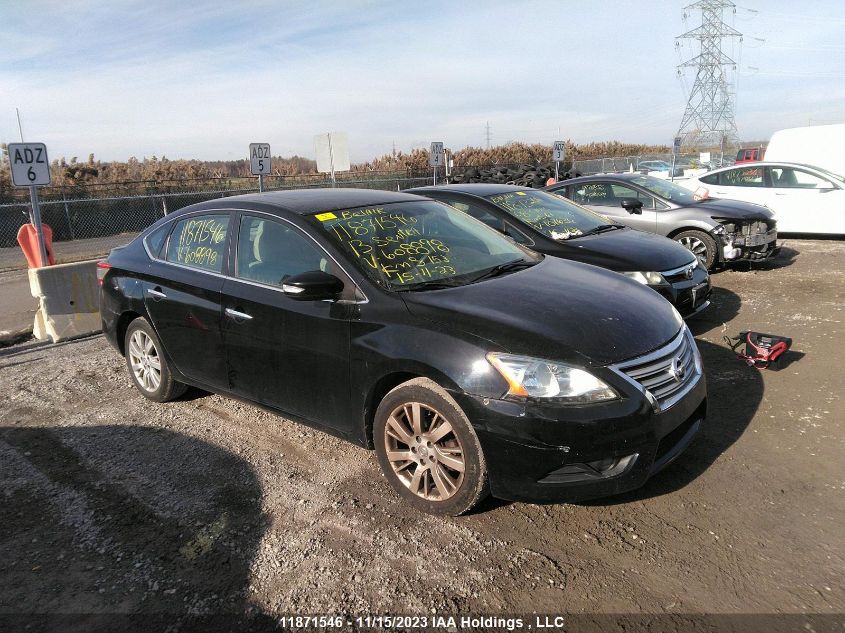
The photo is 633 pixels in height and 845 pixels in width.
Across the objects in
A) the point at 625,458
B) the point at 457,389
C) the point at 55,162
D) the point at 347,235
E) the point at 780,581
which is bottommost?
the point at 780,581

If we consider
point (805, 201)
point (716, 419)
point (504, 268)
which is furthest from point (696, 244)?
point (504, 268)

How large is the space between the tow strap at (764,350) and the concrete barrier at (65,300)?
262 inches

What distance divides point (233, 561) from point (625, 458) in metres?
1.96

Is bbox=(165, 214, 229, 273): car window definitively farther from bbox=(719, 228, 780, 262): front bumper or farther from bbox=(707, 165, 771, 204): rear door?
bbox=(707, 165, 771, 204): rear door

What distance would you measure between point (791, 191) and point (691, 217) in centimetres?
457

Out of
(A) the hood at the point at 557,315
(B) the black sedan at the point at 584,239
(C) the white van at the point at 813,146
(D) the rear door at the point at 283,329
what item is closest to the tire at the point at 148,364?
(D) the rear door at the point at 283,329

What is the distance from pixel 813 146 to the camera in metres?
14.6

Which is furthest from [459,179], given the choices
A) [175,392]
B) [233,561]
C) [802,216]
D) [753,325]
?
[233,561]

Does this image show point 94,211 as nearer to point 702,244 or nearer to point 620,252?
point 702,244

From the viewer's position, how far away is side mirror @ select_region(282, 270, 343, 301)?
Answer: 3.43 metres

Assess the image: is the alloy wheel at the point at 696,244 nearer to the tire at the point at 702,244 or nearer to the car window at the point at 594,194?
the tire at the point at 702,244

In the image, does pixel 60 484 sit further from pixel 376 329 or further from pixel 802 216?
pixel 802 216

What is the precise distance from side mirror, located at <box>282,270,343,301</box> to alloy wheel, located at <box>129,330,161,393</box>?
78.5 inches

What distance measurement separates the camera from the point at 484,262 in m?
4.09
